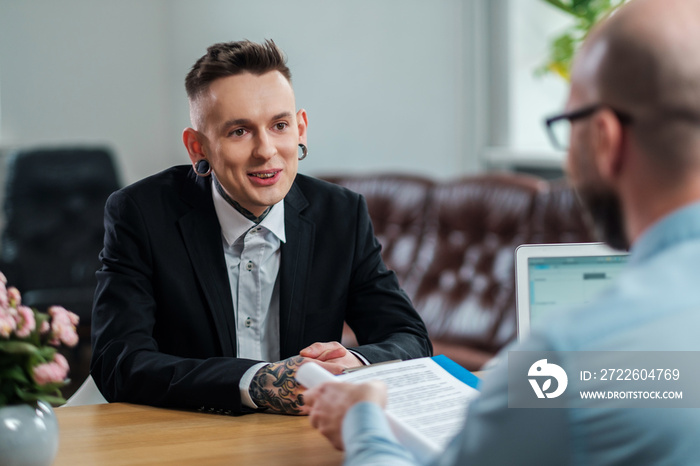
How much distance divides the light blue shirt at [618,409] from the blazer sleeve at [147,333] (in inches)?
28.1

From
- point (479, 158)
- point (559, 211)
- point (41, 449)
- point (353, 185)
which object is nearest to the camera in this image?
point (41, 449)

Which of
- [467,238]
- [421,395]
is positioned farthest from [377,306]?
[467,238]

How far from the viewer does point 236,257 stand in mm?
1720

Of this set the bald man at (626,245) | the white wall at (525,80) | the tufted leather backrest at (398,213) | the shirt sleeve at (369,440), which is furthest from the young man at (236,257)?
the white wall at (525,80)

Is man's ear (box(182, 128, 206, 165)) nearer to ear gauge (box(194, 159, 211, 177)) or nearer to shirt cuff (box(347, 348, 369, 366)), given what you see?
ear gauge (box(194, 159, 211, 177))

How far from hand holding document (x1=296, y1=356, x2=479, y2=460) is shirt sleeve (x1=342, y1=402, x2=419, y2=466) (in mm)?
66

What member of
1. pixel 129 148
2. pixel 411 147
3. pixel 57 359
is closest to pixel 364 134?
pixel 411 147

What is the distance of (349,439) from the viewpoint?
0.93 m

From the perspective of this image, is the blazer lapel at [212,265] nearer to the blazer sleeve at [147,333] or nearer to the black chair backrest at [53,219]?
the blazer sleeve at [147,333]

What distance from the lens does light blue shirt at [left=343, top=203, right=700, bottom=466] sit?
0.69 meters

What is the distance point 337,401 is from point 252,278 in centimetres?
73

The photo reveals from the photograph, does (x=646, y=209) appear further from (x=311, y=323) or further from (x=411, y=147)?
(x=411, y=147)

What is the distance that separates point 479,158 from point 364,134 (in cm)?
70

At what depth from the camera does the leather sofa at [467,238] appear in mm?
3414
